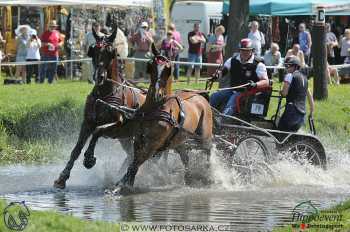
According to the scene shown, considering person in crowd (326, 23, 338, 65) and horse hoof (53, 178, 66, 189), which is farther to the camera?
person in crowd (326, 23, 338, 65)

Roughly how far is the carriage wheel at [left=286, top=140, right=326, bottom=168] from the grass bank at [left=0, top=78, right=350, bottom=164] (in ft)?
13.7

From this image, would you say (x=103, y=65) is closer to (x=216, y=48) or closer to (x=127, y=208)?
(x=127, y=208)

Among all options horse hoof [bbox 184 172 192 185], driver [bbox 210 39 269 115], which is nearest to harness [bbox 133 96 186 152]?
horse hoof [bbox 184 172 192 185]

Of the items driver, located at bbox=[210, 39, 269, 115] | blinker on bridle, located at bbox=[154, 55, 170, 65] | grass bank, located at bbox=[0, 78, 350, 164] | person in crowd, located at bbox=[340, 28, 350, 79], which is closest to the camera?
blinker on bridle, located at bbox=[154, 55, 170, 65]

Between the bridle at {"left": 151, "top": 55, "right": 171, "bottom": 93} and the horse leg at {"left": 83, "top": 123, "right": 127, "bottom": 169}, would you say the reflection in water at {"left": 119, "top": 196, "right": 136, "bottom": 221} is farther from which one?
the bridle at {"left": 151, "top": 55, "right": 171, "bottom": 93}

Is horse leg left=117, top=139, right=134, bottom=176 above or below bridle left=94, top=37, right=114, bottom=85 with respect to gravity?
below

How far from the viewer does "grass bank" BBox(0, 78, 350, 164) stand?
56.7 feet

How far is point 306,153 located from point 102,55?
11.4ft

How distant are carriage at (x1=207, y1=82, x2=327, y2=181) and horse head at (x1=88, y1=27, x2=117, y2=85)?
1844 millimetres

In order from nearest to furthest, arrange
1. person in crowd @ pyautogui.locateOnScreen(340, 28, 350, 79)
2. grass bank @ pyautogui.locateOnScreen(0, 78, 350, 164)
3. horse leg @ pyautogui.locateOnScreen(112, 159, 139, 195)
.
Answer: horse leg @ pyautogui.locateOnScreen(112, 159, 139, 195) < grass bank @ pyautogui.locateOnScreen(0, 78, 350, 164) < person in crowd @ pyautogui.locateOnScreen(340, 28, 350, 79)

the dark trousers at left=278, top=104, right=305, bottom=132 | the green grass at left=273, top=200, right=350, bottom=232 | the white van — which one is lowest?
the green grass at left=273, top=200, right=350, bottom=232

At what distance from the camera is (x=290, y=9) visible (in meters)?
31.5

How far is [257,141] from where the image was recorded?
14641mm

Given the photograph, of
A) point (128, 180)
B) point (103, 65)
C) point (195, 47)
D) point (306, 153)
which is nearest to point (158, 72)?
point (103, 65)
